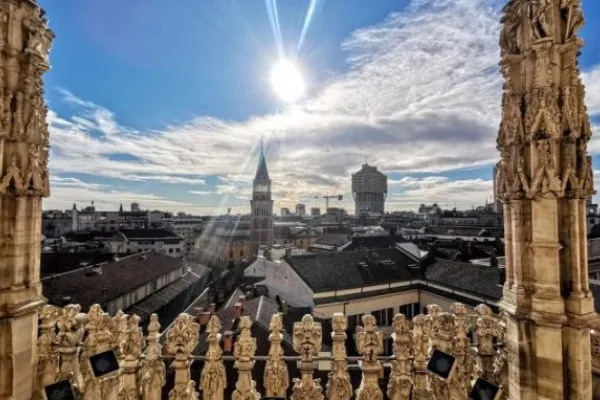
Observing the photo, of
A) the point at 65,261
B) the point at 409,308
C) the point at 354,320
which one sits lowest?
the point at 409,308

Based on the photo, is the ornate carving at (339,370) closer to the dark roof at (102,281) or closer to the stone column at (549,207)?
the stone column at (549,207)

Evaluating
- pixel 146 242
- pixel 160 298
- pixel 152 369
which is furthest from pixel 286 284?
pixel 146 242

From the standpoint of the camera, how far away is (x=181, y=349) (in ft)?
15.6

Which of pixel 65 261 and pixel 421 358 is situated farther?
pixel 65 261

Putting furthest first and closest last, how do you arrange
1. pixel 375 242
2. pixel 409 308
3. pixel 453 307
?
pixel 375 242, pixel 409 308, pixel 453 307

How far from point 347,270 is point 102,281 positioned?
882 inches

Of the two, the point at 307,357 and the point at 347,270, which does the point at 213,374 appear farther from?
the point at 347,270

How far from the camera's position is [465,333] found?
15.6 feet

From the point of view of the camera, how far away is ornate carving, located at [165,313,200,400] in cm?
469

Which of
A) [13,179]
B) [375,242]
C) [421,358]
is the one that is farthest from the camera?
[375,242]

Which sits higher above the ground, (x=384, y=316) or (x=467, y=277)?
(x=467, y=277)

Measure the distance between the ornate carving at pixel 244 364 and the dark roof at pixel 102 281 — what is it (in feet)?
81.5

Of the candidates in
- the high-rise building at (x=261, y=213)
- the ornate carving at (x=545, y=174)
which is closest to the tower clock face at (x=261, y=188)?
the high-rise building at (x=261, y=213)

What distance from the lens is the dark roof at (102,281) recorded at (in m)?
26.6
